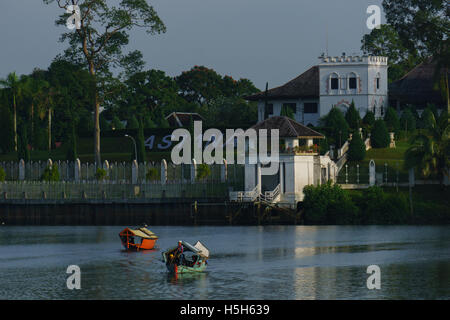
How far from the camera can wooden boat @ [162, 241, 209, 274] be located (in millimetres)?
59378

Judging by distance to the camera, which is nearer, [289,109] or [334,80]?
[289,109]

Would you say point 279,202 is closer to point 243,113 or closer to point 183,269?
point 183,269


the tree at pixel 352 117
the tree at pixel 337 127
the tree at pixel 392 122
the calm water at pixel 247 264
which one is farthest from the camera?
the tree at pixel 352 117

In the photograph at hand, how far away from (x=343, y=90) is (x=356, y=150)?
981 inches

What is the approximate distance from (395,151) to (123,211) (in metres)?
31.5

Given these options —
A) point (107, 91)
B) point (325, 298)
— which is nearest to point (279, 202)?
point (107, 91)

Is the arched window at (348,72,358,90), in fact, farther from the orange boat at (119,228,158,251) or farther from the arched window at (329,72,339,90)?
the orange boat at (119,228,158,251)

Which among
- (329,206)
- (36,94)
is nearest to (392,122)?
(329,206)

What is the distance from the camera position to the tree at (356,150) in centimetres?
10150

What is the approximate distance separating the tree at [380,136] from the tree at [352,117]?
234 inches

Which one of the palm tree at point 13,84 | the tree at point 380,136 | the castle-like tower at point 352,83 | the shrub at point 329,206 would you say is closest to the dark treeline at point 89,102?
the palm tree at point 13,84

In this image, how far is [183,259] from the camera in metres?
60.1

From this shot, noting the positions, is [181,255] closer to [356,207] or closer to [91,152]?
[356,207]

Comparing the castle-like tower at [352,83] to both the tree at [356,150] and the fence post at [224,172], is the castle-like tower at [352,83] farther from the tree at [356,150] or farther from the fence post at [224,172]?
the fence post at [224,172]
